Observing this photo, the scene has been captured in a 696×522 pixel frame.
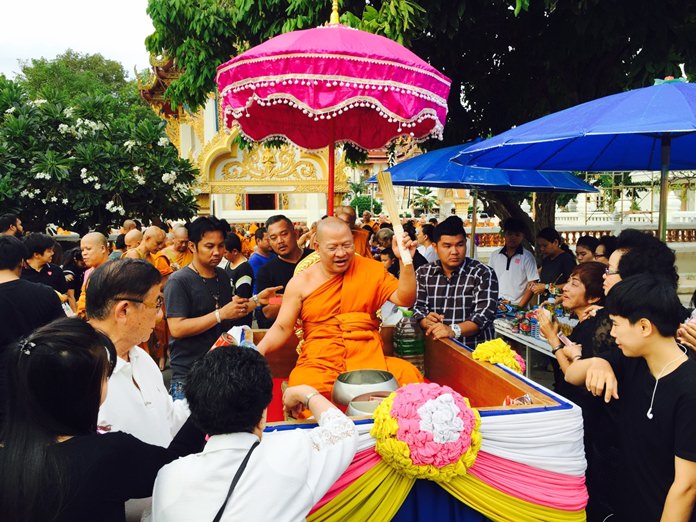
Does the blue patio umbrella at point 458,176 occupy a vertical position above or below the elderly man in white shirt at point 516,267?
above

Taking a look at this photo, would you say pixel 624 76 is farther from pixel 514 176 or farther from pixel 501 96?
pixel 514 176

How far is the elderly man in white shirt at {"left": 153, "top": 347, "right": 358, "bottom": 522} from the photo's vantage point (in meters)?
1.54

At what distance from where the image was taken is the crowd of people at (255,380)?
1.50 metres

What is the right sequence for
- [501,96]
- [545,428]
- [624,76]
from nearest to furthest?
[545,428]
[624,76]
[501,96]

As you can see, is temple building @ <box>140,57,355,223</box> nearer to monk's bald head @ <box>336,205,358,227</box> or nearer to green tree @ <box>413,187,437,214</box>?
monk's bald head @ <box>336,205,358,227</box>

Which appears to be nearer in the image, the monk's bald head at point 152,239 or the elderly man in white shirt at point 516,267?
the elderly man in white shirt at point 516,267

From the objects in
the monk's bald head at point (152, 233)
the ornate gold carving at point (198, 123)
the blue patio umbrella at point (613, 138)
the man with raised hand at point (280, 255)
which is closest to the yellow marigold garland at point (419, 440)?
the blue patio umbrella at point (613, 138)

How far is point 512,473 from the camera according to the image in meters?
2.28

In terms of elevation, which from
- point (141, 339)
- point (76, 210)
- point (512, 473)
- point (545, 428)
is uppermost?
point (76, 210)

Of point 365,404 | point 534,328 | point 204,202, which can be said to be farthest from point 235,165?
point 365,404

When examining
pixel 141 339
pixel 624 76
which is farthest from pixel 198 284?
pixel 624 76

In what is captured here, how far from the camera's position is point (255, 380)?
1664 mm

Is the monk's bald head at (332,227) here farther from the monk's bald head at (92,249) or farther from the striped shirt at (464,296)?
the monk's bald head at (92,249)

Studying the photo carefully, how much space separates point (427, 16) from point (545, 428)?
5.33 m
